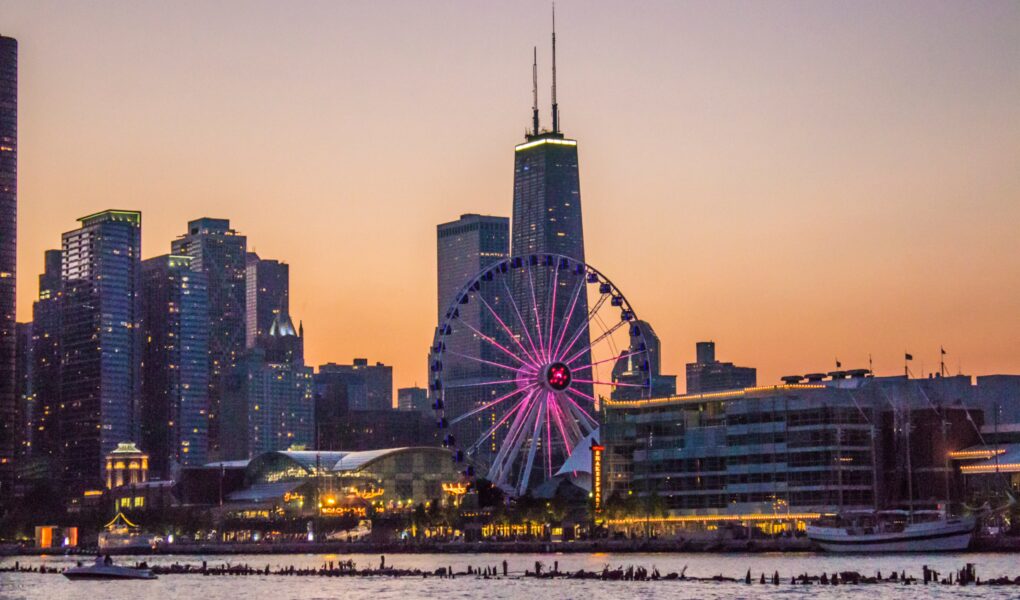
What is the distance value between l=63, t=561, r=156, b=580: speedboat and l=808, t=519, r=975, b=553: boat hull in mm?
77969

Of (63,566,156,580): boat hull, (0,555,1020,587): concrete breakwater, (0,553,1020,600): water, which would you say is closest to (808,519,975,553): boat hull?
(0,553,1020,600): water

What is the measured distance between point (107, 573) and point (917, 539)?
292ft

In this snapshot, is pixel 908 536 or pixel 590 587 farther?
pixel 908 536

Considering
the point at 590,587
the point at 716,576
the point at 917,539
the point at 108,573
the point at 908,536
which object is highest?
the point at 908,536

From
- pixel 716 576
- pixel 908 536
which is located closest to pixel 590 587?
pixel 716 576

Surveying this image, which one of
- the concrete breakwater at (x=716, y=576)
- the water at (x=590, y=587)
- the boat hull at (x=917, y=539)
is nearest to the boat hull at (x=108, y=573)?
the water at (x=590, y=587)

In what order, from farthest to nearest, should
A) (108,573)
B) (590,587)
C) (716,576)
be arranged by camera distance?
1. (108,573)
2. (716,576)
3. (590,587)

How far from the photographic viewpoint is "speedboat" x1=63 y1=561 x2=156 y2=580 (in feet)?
632

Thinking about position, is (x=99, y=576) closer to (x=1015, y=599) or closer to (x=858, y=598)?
(x=858, y=598)

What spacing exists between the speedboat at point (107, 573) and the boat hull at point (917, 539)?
3070 inches

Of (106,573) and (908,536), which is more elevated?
(908,536)

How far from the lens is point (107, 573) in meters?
192

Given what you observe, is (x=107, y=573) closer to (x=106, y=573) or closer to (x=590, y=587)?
(x=106, y=573)

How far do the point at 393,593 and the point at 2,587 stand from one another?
2092 inches
